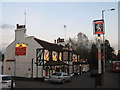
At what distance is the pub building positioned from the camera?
31031 millimetres

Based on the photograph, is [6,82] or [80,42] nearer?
[6,82]

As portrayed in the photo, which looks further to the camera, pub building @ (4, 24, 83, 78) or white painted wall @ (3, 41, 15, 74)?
white painted wall @ (3, 41, 15, 74)

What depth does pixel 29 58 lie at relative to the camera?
106 ft

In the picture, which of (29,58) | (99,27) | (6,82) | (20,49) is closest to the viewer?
(6,82)

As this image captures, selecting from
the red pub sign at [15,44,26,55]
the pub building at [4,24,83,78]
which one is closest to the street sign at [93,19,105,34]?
the pub building at [4,24,83,78]

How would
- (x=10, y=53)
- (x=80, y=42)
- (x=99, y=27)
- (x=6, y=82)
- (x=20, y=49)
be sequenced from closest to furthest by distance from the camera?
(x=6, y=82) → (x=99, y=27) → (x=20, y=49) → (x=10, y=53) → (x=80, y=42)

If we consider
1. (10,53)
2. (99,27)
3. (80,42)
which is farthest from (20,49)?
(80,42)

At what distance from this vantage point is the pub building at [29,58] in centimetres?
3103

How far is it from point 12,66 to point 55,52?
8.01 metres

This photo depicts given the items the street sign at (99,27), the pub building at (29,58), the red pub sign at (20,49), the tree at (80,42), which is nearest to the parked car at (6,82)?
the street sign at (99,27)

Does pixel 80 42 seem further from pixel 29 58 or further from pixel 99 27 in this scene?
pixel 99 27

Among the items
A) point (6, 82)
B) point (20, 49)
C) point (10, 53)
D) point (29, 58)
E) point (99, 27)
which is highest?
point (99, 27)

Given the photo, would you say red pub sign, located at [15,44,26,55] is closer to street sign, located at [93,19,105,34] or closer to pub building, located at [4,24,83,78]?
pub building, located at [4,24,83,78]

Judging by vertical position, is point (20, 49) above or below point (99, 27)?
below
